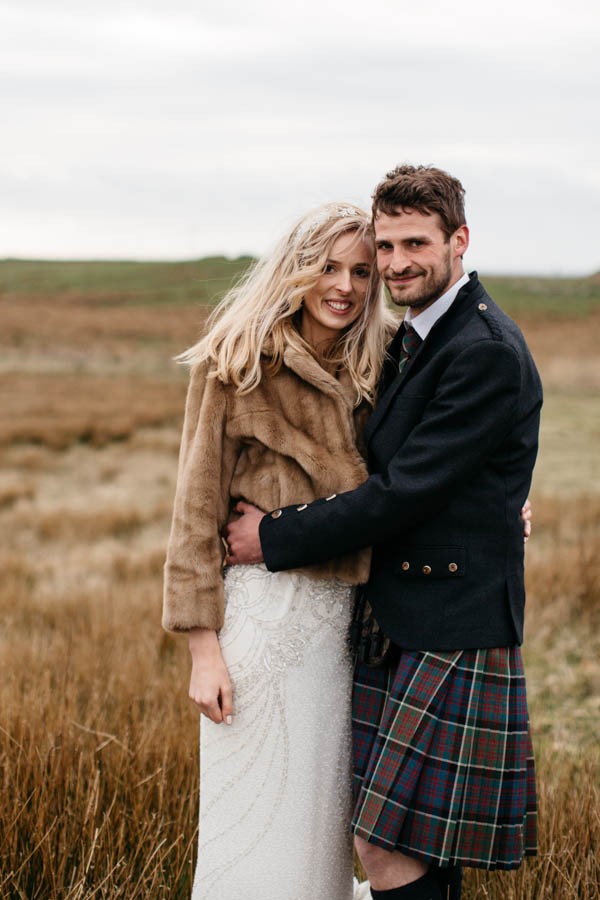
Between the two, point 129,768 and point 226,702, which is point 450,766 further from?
point 129,768

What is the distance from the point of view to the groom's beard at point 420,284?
7.95 ft

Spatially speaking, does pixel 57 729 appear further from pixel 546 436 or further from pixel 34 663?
pixel 546 436

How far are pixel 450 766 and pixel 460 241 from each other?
134cm

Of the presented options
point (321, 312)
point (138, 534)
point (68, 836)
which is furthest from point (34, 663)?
point (138, 534)

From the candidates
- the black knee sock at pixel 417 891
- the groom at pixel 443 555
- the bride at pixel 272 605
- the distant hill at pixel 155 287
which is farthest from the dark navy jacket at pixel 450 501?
the distant hill at pixel 155 287

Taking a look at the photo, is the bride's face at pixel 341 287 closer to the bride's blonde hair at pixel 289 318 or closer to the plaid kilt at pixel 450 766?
the bride's blonde hair at pixel 289 318

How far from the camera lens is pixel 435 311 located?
2471 mm

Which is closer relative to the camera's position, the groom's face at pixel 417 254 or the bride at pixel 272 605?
the groom's face at pixel 417 254

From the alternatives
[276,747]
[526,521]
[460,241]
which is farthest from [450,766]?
[460,241]

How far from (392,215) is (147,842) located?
208cm

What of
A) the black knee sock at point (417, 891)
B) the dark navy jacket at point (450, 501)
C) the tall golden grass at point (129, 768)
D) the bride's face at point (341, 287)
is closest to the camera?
the dark navy jacket at point (450, 501)

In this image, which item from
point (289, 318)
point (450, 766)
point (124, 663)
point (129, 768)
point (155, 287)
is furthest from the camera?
point (155, 287)

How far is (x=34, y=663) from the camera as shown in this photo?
4.79 metres

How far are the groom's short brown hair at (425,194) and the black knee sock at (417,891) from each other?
1644 mm
